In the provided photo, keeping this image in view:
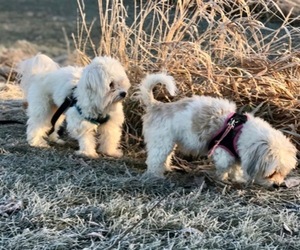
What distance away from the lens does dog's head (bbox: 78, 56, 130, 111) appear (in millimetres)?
4859

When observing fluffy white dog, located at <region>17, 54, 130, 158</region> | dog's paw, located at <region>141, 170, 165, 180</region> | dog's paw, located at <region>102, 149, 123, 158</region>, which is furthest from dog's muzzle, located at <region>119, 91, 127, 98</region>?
dog's paw, located at <region>141, 170, 165, 180</region>

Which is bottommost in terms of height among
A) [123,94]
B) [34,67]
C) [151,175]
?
[151,175]

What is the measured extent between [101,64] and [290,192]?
190cm

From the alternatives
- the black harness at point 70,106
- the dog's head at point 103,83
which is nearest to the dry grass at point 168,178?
the black harness at point 70,106

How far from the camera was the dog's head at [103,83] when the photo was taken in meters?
4.86

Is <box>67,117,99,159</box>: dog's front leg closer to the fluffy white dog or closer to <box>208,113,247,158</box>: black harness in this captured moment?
the fluffy white dog

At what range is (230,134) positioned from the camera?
4.16 m

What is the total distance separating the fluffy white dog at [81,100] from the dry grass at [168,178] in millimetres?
213

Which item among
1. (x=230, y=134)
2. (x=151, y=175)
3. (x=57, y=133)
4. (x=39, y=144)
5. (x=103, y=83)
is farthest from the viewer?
(x=57, y=133)

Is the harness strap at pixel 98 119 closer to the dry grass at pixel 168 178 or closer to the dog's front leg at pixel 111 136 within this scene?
the dog's front leg at pixel 111 136

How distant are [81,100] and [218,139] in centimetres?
143

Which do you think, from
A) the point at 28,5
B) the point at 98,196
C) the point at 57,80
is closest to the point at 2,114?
the point at 57,80

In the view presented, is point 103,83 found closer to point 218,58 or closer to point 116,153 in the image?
point 116,153

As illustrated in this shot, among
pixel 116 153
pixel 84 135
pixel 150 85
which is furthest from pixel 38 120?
pixel 150 85
